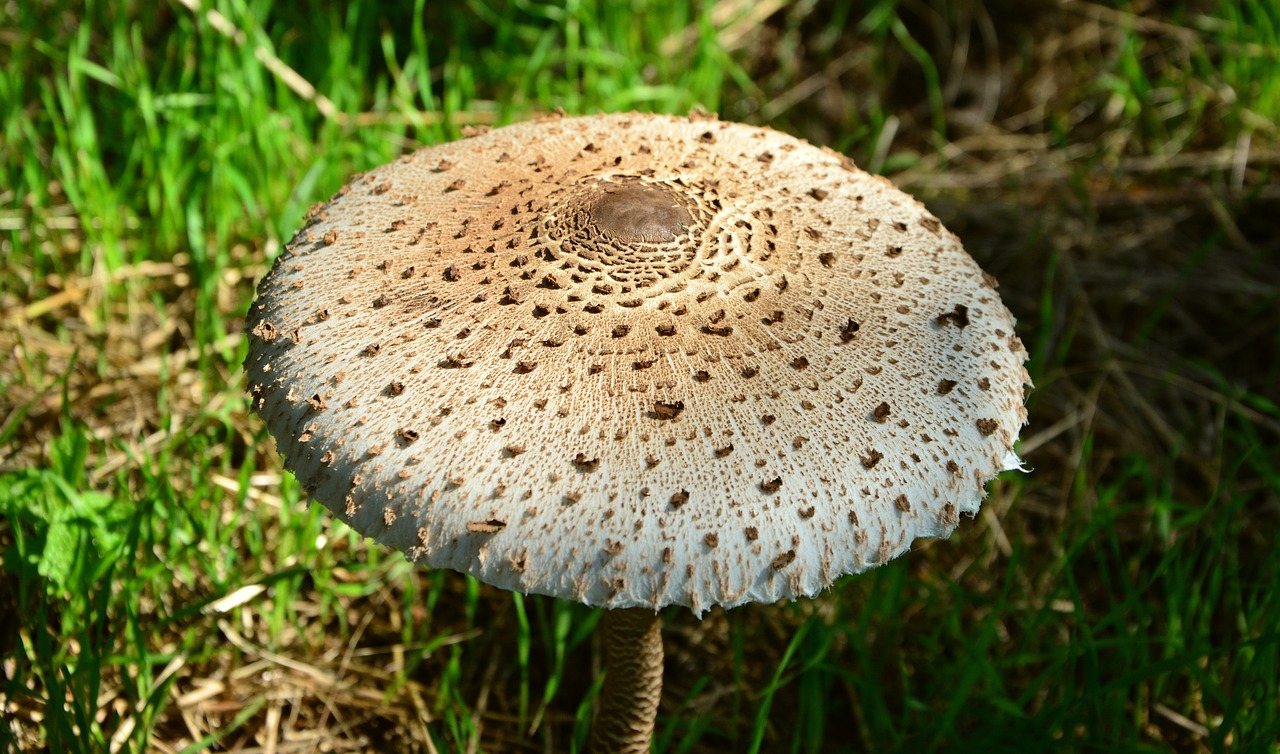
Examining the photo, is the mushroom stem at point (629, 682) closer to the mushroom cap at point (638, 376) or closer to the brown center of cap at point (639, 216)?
the mushroom cap at point (638, 376)

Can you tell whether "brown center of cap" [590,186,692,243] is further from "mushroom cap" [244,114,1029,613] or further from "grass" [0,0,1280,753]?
"grass" [0,0,1280,753]

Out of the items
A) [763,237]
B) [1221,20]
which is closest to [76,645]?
[763,237]

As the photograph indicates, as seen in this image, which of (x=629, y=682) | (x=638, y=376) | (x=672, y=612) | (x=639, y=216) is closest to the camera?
(x=638, y=376)

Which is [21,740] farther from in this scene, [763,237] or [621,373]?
[763,237]

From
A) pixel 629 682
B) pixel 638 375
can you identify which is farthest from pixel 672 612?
pixel 638 375

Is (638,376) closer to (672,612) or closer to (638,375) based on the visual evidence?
(638,375)
